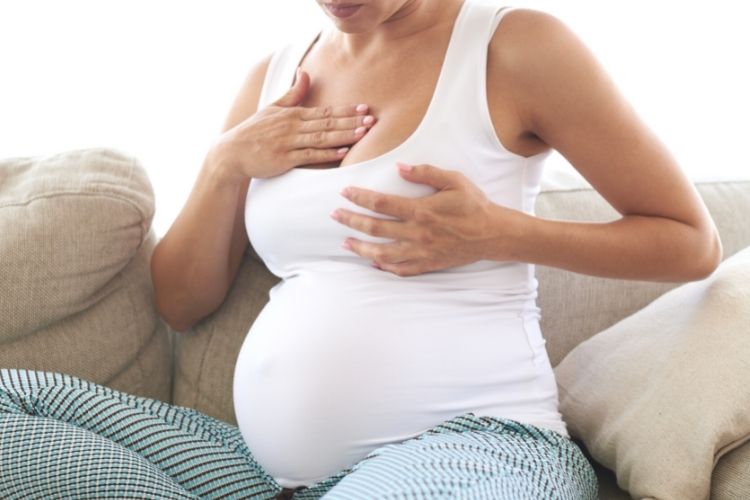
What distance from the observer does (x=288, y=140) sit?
1.37 m

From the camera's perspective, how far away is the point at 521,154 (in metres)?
1.31

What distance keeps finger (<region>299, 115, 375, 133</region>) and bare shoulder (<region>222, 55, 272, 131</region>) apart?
0.69 feet

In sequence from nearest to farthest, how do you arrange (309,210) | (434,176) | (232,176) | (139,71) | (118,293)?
(434,176) → (309,210) → (232,176) → (118,293) → (139,71)

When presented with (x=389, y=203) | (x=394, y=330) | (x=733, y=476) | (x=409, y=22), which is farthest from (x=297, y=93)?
(x=733, y=476)

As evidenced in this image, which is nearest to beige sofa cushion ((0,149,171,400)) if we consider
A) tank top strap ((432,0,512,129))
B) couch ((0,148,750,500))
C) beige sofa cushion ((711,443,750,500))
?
couch ((0,148,750,500))

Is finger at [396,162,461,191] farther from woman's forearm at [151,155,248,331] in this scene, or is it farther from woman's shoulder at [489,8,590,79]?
woman's forearm at [151,155,248,331]

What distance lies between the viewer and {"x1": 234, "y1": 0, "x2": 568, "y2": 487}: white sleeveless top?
1.24 meters

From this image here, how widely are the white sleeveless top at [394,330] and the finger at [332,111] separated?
0.32 ft

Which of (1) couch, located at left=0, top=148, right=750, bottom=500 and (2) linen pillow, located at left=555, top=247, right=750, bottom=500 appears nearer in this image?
(2) linen pillow, located at left=555, top=247, right=750, bottom=500

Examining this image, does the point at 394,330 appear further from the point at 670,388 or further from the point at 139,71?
the point at 139,71

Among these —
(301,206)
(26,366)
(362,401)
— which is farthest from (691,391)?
(26,366)

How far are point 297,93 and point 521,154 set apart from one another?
1.18 feet

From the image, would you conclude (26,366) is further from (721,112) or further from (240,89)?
(721,112)

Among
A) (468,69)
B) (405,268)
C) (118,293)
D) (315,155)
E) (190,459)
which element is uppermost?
(468,69)
